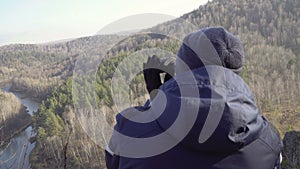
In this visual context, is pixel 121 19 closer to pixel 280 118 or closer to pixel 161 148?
pixel 161 148

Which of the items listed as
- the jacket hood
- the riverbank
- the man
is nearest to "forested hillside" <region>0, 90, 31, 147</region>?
the riverbank

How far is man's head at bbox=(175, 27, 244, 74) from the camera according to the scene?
2.43 feet

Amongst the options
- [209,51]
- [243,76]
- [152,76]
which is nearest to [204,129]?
[209,51]

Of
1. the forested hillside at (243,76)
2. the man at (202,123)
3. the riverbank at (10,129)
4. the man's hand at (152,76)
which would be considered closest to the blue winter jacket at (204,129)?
the man at (202,123)

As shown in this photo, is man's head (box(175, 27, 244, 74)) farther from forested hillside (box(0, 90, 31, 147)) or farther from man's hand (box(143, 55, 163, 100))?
forested hillside (box(0, 90, 31, 147))

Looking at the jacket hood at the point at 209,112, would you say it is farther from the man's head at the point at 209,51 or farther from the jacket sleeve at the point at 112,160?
the jacket sleeve at the point at 112,160

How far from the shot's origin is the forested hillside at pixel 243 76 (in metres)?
2.91

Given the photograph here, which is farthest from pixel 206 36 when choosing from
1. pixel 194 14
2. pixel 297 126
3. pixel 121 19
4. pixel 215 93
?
pixel 194 14

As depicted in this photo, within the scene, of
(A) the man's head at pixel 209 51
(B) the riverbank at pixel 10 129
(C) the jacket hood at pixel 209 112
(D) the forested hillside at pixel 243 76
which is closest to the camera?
(C) the jacket hood at pixel 209 112

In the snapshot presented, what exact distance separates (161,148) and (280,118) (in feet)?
60.6

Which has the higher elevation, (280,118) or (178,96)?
(178,96)

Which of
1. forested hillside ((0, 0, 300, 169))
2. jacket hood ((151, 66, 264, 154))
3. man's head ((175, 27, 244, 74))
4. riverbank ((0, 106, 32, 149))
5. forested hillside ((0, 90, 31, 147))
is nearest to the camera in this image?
jacket hood ((151, 66, 264, 154))

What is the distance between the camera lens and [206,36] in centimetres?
76

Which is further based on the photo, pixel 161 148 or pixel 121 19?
pixel 121 19
